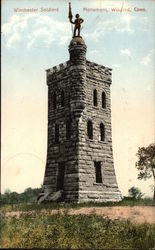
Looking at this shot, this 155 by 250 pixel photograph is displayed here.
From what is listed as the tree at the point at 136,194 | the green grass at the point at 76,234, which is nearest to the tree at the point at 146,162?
the tree at the point at 136,194

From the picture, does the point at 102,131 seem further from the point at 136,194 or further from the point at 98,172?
the point at 136,194

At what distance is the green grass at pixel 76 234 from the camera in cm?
1227

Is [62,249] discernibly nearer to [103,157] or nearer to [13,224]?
[13,224]

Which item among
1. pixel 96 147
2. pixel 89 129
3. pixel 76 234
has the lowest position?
pixel 76 234

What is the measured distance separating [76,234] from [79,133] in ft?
40.6

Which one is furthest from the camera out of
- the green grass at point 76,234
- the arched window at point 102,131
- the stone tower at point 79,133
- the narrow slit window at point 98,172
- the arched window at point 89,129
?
the arched window at point 102,131

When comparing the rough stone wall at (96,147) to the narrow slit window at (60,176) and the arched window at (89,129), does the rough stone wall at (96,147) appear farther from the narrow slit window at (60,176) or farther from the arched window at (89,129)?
the narrow slit window at (60,176)

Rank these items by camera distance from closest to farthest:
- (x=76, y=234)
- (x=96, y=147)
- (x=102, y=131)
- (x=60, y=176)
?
1. (x=76, y=234)
2. (x=96, y=147)
3. (x=60, y=176)
4. (x=102, y=131)

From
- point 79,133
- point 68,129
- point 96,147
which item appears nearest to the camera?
point 79,133

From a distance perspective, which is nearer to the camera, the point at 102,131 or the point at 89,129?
the point at 89,129

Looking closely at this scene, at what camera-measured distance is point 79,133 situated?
25188 mm

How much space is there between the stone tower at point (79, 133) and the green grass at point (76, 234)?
895 cm

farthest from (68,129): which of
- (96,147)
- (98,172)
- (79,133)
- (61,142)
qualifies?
(98,172)

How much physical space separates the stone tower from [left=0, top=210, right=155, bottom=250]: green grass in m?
8.95
